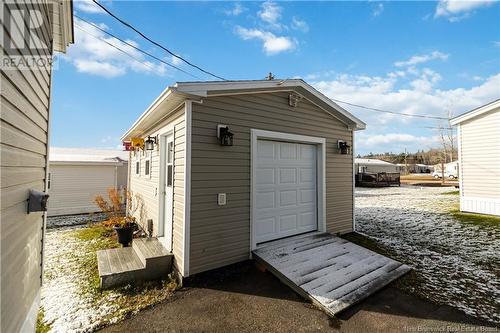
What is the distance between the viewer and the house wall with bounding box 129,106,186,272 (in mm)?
3936

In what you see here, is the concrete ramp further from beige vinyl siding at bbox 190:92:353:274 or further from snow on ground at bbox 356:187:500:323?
beige vinyl siding at bbox 190:92:353:274

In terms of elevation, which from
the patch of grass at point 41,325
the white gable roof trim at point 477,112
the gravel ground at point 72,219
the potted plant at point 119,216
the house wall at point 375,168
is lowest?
the gravel ground at point 72,219

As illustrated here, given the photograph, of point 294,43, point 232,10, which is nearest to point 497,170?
point 294,43

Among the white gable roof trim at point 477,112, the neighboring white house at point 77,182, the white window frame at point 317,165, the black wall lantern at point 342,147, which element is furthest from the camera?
the neighboring white house at point 77,182

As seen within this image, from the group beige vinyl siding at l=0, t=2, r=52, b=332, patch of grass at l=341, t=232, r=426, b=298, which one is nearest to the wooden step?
beige vinyl siding at l=0, t=2, r=52, b=332

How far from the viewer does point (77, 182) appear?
10.3 metres

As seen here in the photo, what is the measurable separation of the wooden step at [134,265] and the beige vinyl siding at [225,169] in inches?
26.6

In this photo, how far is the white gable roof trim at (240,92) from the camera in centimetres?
368

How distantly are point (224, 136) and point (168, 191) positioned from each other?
5.96 feet

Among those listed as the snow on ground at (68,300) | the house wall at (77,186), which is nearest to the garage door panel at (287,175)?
the snow on ground at (68,300)

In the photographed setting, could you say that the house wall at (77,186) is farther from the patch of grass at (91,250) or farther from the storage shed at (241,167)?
the storage shed at (241,167)

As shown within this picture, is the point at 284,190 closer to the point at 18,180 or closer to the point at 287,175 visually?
the point at 287,175

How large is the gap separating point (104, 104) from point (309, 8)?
8247 mm

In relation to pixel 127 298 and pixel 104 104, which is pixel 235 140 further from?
pixel 104 104
